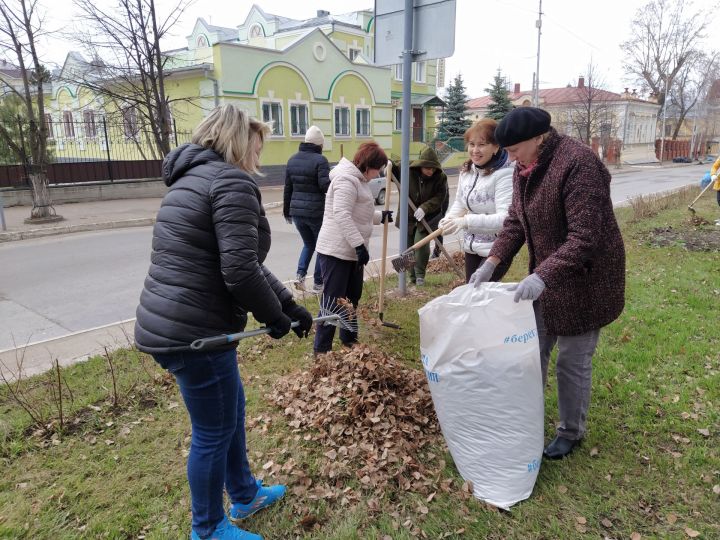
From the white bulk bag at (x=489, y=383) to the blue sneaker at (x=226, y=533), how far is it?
102 cm

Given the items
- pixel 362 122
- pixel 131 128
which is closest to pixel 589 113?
pixel 362 122

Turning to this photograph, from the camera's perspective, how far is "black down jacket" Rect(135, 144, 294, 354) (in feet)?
5.92

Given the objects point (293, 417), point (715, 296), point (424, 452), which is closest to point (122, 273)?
point (293, 417)

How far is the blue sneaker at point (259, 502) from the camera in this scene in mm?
2398

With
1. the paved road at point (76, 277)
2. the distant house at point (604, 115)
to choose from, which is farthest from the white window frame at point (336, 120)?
the distant house at point (604, 115)

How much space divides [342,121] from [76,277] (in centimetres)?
1836

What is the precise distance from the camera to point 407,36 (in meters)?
5.04

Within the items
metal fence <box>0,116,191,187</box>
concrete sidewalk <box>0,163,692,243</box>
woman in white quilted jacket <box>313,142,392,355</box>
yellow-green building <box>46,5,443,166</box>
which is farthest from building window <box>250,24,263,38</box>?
woman in white quilted jacket <box>313,142,392,355</box>

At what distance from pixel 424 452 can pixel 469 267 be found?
168 centimetres

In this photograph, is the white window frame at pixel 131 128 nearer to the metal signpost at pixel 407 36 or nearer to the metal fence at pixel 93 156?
the metal fence at pixel 93 156

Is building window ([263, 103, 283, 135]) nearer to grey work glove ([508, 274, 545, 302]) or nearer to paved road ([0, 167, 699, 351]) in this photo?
paved road ([0, 167, 699, 351])

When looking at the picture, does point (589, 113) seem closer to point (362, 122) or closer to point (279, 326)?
point (362, 122)

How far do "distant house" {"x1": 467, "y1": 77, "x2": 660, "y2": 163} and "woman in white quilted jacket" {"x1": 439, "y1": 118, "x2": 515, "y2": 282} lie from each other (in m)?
32.1

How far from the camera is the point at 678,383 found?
354 centimetres
